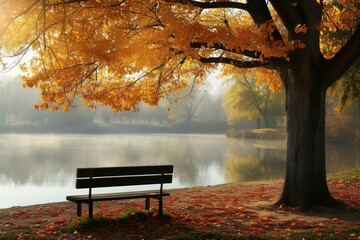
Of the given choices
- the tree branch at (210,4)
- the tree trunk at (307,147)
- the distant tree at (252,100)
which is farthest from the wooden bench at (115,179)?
the distant tree at (252,100)

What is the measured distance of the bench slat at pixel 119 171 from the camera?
24.9ft

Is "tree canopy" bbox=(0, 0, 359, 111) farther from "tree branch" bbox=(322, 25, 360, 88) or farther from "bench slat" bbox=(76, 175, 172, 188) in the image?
"bench slat" bbox=(76, 175, 172, 188)

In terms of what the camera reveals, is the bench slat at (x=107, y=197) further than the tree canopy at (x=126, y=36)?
No

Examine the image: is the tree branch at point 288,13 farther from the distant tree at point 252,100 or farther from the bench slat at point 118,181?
the distant tree at point 252,100

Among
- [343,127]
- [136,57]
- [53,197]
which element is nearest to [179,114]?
[343,127]

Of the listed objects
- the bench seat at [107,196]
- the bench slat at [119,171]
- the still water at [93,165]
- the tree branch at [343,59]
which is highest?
the tree branch at [343,59]

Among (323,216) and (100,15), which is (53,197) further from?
(323,216)

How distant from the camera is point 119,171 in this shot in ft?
26.0

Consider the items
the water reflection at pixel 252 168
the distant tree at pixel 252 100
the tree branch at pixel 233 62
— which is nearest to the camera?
the tree branch at pixel 233 62

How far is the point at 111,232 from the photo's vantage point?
285 inches

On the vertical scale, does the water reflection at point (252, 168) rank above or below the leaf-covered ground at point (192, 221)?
below

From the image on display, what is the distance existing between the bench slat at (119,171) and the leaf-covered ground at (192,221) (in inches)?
29.3

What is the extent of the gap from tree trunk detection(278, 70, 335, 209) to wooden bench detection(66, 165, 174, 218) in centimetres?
328

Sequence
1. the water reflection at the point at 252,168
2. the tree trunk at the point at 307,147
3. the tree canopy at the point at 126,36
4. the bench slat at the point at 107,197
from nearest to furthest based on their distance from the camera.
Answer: the bench slat at the point at 107,197 < the tree canopy at the point at 126,36 < the tree trunk at the point at 307,147 < the water reflection at the point at 252,168
